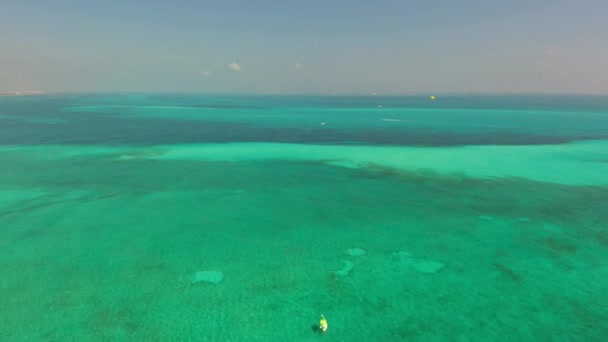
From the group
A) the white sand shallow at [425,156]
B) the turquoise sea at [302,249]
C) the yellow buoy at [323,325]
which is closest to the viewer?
the yellow buoy at [323,325]

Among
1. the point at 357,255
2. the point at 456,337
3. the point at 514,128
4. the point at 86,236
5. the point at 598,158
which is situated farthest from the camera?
the point at 514,128

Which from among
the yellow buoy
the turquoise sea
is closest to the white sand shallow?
the turquoise sea

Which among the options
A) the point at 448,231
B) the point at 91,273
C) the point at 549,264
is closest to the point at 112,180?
the point at 91,273

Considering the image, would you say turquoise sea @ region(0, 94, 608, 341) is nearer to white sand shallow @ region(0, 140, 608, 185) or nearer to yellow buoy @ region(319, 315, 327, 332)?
yellow buoy @ region(319, 315, 327, 332)

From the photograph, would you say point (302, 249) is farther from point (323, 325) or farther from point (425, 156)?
point (425, 156)

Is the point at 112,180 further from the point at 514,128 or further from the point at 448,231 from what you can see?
the point at 514,128

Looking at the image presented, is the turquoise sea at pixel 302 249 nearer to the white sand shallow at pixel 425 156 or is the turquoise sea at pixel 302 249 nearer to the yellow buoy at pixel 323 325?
the yellow buoy at pixel 323 325

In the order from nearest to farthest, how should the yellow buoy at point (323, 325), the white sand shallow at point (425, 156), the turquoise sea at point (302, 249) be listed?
the yellow buoy at point (323, 325) → the turquoise sea at point (302, 249) → the white sand shallow at point (425, 156)

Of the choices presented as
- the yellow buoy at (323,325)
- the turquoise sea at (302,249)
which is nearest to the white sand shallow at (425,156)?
the turquoise sea at (302,249)

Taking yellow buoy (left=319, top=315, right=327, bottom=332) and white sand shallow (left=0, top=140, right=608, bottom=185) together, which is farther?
white sand shallow (left=0, top=140, right=608, bottom=185)
